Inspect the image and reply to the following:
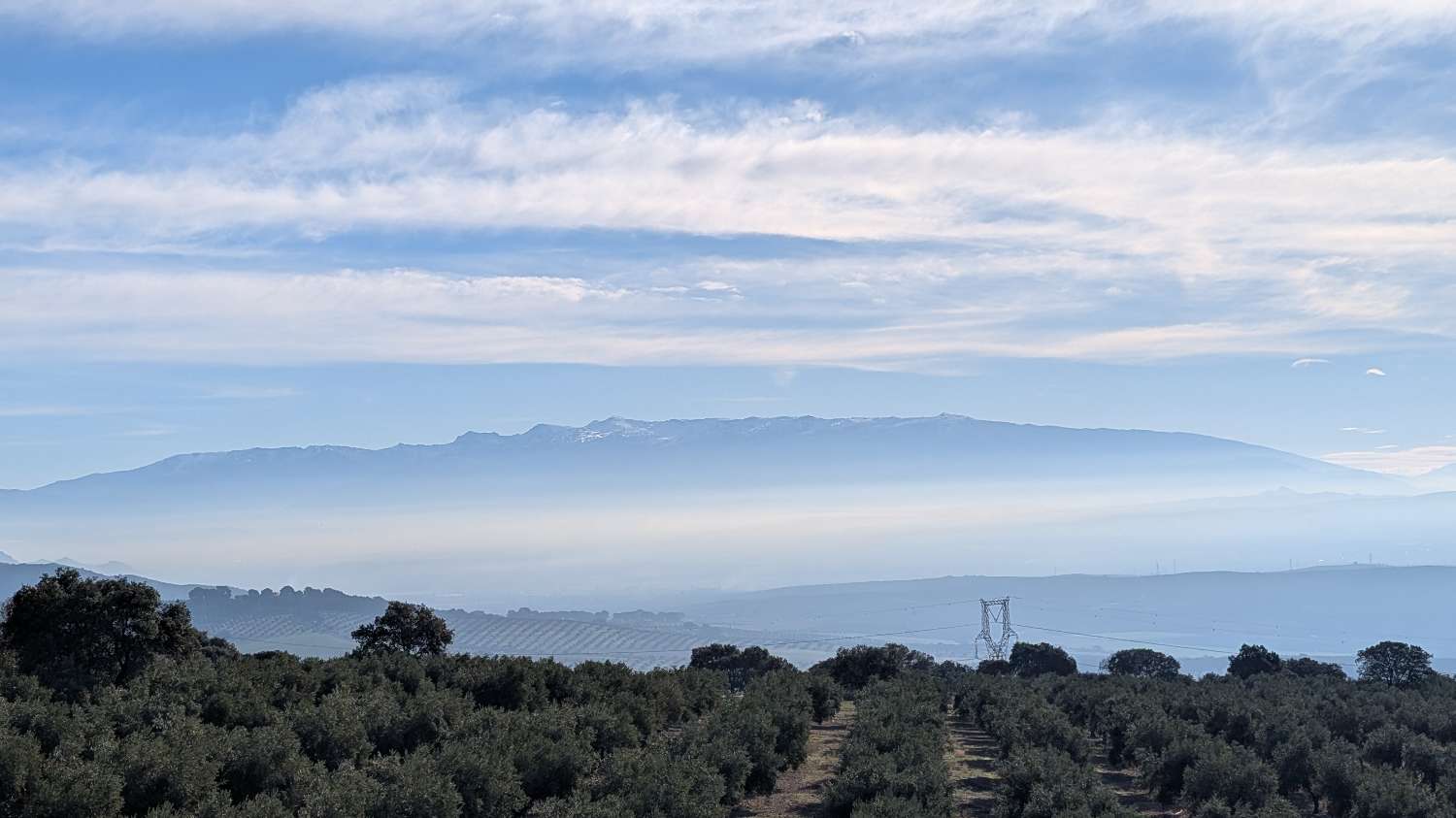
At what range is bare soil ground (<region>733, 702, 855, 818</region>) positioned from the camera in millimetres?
29344

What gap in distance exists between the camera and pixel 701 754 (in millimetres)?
28422

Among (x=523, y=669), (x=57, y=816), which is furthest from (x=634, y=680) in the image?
(x=57, y=816)

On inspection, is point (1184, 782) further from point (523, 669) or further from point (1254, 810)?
point (523, 669)

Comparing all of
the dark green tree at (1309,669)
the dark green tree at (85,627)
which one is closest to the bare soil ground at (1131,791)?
the dark green tree at (85,627)

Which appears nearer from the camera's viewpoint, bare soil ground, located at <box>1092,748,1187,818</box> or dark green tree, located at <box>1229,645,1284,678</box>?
bare soil ground, located at <box>1092,748,1187,818</box>

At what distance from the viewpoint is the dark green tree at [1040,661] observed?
336 ft

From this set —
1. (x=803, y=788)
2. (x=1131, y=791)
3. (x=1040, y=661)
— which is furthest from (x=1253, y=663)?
(x=803, y=788)

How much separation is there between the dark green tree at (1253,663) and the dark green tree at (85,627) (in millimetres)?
74211

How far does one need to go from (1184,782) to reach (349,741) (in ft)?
69.5

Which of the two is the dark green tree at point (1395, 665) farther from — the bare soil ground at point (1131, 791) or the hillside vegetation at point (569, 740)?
the bare soil ground at point (1131, 791)

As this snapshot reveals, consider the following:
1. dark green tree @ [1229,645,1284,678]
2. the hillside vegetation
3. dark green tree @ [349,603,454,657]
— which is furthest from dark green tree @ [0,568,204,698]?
dark green tree @ [1229,645,1284,678]

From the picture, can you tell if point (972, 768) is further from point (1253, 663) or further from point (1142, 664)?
point (1142, 664)

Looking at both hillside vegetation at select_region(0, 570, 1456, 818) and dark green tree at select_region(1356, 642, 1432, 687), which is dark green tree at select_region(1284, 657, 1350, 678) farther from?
hillside vegetation at select_region(0, 570, 1456, 818)

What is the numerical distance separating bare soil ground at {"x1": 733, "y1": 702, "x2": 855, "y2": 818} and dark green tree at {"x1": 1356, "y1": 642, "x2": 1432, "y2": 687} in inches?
2124
